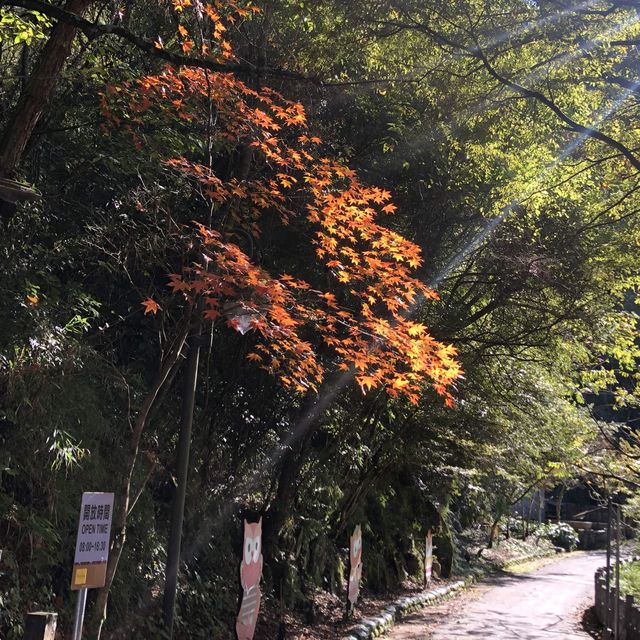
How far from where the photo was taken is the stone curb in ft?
33.4

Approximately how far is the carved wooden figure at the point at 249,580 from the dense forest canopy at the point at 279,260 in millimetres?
380

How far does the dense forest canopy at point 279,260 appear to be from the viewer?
589 cm

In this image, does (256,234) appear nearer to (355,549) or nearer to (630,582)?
(355,549)

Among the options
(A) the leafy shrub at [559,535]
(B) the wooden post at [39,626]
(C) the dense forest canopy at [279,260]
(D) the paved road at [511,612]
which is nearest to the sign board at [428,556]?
(D) the paved road at [511,612]

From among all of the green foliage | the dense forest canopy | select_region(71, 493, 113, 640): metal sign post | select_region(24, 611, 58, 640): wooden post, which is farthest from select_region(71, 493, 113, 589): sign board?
the green foliage

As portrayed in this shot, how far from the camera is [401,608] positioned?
12797 millimetres

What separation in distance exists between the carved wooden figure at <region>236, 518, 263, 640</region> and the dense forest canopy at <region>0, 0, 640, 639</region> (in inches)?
15.0

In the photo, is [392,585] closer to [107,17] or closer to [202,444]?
[202,444]

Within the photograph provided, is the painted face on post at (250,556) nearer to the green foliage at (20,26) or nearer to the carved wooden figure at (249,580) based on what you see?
the carved wooden figure at (249,580)

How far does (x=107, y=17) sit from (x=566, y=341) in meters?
8.90

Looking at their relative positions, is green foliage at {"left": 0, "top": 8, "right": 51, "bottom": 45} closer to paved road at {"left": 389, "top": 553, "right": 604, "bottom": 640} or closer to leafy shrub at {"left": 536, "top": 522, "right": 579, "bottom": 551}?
paved road at {"left": 389, "top": 553, "right": 604, "bottom": 640}

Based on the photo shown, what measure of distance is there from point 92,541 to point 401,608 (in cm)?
974

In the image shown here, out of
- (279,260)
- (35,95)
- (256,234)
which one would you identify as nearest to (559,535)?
(279,260)

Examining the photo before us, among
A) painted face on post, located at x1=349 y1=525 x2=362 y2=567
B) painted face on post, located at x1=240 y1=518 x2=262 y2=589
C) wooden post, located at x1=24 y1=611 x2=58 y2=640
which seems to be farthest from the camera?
painted face on post, located at x1=349 y1=525 x2=362 y2=567
